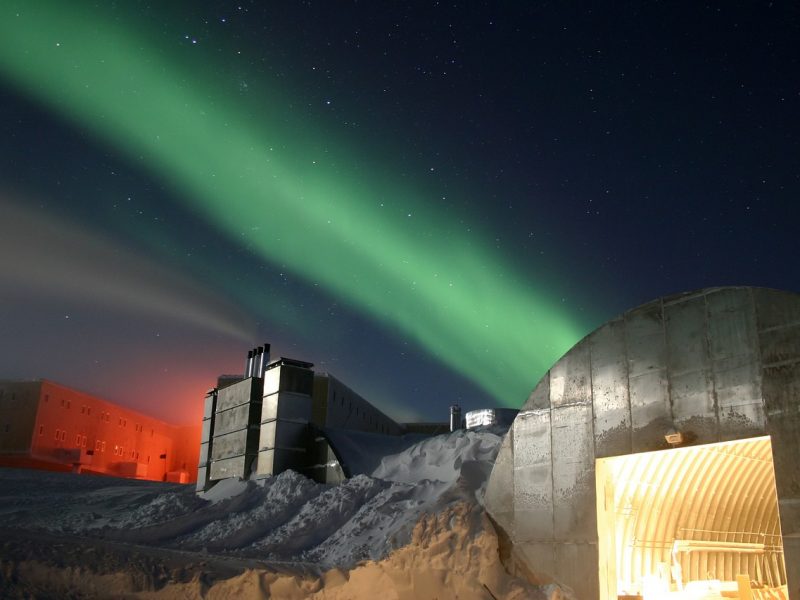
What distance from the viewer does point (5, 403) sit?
43.1 meters

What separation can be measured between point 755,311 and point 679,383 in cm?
167

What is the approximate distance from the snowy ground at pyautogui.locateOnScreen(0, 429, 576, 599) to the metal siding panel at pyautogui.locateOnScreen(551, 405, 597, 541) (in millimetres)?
1188

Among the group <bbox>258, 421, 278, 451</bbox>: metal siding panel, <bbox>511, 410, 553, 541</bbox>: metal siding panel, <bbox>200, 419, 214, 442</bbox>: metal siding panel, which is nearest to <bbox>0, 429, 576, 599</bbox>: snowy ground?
<bbox>511, 410, 553, 541</bbox>: metal siding panel

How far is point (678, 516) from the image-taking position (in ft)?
45.0

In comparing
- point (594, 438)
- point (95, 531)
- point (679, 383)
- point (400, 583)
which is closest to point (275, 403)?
point (95, 531)

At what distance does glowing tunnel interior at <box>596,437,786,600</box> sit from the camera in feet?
41.0

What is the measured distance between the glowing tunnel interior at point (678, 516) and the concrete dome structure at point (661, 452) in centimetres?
3

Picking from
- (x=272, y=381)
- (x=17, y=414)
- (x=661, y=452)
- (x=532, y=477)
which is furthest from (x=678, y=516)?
(x=17, y=414)

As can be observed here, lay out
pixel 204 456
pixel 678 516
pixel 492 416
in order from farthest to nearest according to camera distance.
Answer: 1. pixel 492 416
2. pixel 204 456
3. pixel 678 516

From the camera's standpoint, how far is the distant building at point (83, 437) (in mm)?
42434

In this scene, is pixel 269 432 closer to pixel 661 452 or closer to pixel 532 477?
pixel 532 477

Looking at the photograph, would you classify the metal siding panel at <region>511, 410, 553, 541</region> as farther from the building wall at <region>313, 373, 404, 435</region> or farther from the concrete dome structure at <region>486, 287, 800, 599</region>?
the building wall at <region>313, 373, 404, 435</region>

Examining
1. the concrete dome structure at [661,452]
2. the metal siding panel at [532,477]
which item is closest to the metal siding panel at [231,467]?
the concrete dome structure at [661,452]

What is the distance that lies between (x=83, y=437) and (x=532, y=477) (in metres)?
41.5
